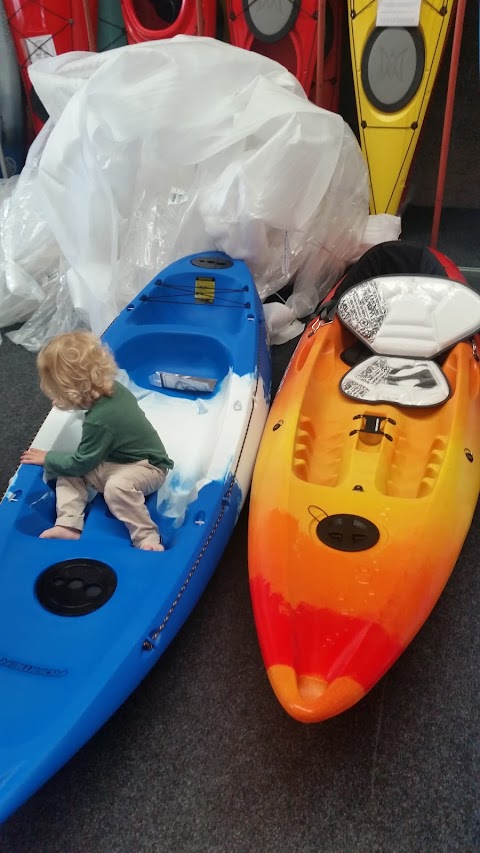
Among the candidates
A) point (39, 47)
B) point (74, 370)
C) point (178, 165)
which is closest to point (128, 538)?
point (74, 370)

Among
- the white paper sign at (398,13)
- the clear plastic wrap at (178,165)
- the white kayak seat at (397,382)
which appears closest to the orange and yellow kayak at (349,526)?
the white kayak seat at (397,382)

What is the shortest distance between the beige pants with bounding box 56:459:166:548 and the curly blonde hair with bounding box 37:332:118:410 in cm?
16

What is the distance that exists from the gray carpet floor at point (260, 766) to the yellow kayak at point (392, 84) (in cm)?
173

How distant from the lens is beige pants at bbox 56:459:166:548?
1.32 m

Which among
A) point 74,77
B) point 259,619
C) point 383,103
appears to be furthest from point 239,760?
point 383,103

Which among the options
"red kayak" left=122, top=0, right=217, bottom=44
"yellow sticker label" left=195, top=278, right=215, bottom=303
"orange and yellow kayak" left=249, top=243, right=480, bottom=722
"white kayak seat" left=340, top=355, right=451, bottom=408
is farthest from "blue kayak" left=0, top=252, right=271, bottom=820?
"red kayak" left=122, top=0, right=217, bottom=44

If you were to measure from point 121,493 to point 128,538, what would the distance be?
0.09 m

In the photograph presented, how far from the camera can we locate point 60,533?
1.33 m

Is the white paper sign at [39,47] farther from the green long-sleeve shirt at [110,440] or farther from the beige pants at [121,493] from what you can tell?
the beige pants at [121,493]

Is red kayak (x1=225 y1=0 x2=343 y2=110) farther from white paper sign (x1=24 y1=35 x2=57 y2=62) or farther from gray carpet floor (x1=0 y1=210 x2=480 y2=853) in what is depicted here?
gray carpet floor (x1=0 y1=210 x2=480 y2=853)

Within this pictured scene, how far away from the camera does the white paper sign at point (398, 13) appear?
2266mm

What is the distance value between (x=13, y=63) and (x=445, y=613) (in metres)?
2.79

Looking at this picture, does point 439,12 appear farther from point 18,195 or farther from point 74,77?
point 18,195

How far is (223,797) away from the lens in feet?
3.54
